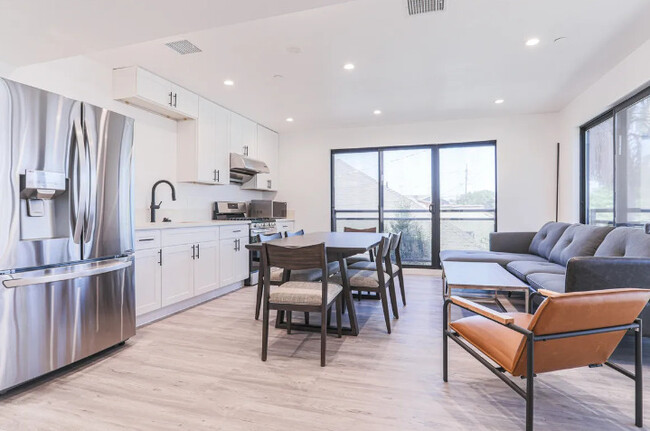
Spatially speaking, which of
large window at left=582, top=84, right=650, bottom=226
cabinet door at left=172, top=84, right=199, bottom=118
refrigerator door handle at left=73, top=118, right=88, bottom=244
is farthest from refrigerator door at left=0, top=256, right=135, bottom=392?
large window at left=582, top=84, right=650, bottom=226

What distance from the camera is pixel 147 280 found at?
312cm

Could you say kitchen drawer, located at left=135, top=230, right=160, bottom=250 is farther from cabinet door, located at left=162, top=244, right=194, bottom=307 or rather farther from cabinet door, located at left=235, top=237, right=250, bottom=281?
cabinet door, located at left=235, top=237, right=250, bottom=281

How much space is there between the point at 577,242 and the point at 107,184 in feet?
14.0

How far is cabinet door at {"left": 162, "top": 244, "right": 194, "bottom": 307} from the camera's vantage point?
131 inches

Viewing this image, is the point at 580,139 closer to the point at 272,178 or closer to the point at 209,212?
the point at 272,178

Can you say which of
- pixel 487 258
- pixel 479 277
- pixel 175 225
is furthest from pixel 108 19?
pixel 487 258

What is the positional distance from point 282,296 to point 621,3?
316 centimetres

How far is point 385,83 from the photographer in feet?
12.7

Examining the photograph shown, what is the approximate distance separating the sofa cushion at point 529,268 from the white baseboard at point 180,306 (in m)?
3.42

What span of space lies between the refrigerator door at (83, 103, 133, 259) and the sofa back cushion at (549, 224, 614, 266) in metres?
3.85

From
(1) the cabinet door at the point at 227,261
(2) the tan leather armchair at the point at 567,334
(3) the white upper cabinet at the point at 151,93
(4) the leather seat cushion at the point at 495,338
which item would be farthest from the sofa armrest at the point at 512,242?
(3) the white upper cabinet at the point at 151,93

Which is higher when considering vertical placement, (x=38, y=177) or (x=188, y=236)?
(x=38, y=177)

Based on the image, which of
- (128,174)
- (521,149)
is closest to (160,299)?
(128,174)

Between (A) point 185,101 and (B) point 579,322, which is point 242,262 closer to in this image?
(A) point 185,101
